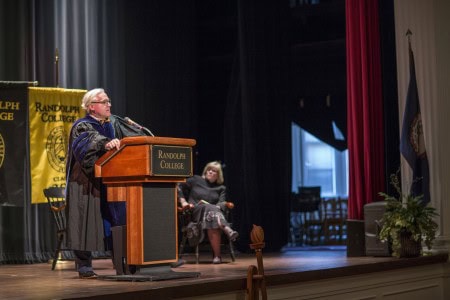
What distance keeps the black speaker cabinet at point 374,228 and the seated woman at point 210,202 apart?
3.77ft

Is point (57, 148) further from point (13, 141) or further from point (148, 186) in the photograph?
point (148, 186)

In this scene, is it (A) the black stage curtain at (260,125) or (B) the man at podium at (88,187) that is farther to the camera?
(A) the black stage curtain at (260,125)

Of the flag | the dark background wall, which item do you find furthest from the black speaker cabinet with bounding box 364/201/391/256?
the dark background wall

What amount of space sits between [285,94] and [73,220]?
5522 millimetres

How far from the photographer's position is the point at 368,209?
7.56 m

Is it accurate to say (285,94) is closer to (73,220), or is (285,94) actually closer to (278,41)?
(278,41)

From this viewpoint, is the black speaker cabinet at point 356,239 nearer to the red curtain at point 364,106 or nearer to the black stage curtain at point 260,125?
the red curtain at point 364,106

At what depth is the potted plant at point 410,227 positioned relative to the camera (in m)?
6.96

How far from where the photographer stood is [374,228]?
754 centimetres

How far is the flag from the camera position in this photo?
24.5ft

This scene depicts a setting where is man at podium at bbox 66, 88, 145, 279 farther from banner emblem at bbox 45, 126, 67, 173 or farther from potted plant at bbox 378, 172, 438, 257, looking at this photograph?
banner emblem at bbox 45, 126, 67, 173

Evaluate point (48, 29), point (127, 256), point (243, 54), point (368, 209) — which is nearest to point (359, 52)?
point (368, 209)

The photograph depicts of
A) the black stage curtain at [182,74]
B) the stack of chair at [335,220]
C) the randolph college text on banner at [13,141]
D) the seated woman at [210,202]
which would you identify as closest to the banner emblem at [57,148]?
the randolph college text on banner at [13,141]

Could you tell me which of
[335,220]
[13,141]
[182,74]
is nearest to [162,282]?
[13,141]
